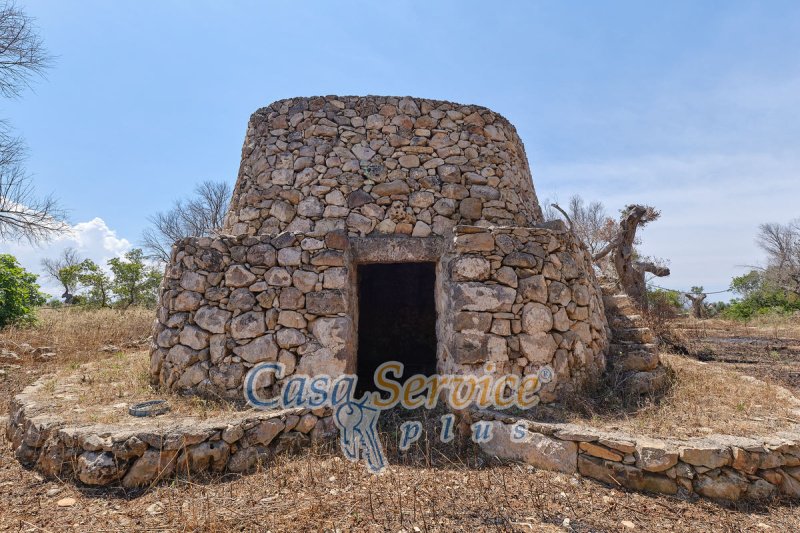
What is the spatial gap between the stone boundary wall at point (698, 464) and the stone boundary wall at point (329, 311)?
1068 mm

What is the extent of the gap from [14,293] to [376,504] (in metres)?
10.7

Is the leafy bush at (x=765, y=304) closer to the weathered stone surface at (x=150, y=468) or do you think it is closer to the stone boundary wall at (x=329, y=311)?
the stone boundary wall at (x=329, y=311)

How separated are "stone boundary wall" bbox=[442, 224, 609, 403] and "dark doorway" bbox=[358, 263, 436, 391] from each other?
12.1 feet

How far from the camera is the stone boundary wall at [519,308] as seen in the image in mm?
4547

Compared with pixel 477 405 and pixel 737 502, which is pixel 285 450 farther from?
pixel 737 502

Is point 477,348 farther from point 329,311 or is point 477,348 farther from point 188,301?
point 188,301

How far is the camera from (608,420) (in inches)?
159

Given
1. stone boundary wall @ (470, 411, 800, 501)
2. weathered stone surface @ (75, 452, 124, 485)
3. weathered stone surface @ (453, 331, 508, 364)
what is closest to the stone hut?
weathered stone surface @ (453, 331, 508, 364)

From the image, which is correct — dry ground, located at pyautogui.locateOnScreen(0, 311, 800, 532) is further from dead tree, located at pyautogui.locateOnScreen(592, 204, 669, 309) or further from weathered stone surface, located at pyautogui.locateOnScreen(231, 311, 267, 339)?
dead tree, located at pyautogui.locateOnScreen(592, 204, 669, 309)

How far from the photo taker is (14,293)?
9.55 metres

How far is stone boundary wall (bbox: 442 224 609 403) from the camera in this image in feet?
14.9

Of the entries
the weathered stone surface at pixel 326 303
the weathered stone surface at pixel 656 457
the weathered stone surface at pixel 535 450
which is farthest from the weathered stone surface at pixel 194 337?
the weathered stone surface at pixel 656 457

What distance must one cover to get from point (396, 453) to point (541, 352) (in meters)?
1.86

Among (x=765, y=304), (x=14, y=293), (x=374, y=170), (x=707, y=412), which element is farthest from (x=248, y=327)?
(x=765, y=304)
